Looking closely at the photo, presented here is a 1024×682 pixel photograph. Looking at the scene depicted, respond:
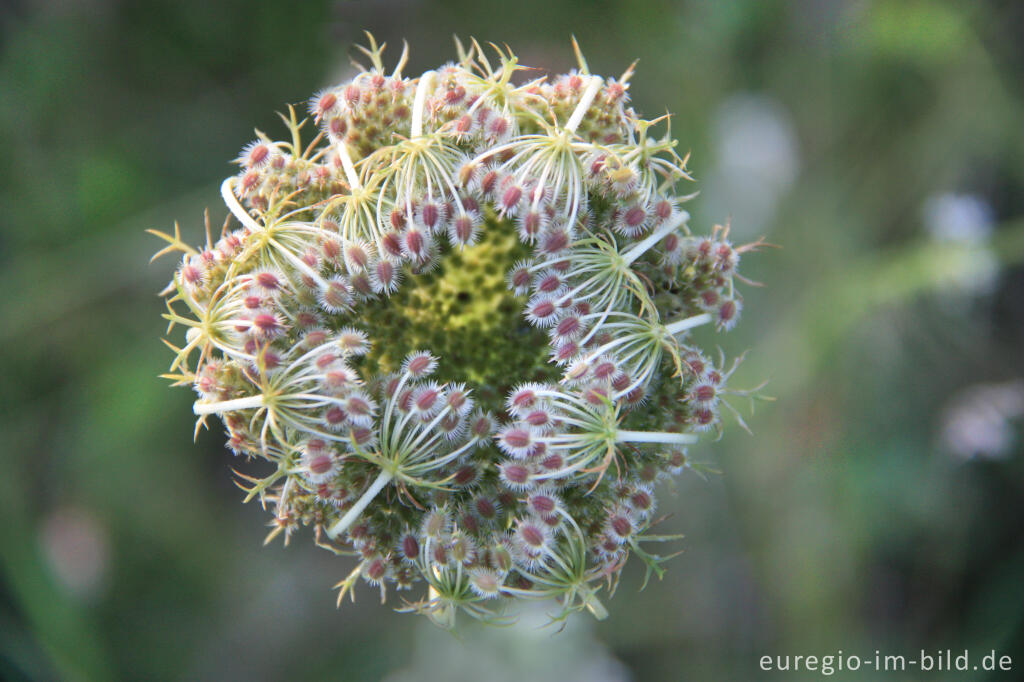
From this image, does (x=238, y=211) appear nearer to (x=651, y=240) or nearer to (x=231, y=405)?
(x=231, y=405)

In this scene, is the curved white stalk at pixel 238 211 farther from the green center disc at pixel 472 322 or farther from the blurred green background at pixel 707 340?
the blurred green background at pixel 707 340

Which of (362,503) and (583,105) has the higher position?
(583,105)

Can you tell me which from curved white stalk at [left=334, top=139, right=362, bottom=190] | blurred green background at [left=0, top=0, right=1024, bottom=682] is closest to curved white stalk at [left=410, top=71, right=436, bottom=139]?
curved white stalk at [left=334, top=139, right=362, bottom=190]

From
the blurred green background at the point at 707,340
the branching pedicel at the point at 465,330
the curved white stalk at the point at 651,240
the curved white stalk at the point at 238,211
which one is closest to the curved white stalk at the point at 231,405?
the branching pedicel at the point at 465,330

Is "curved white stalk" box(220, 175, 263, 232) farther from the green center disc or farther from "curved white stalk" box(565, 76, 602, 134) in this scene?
"curved white stalk" box(565, 76, 602, 134)

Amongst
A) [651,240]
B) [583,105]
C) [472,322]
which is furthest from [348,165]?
[651,240]
